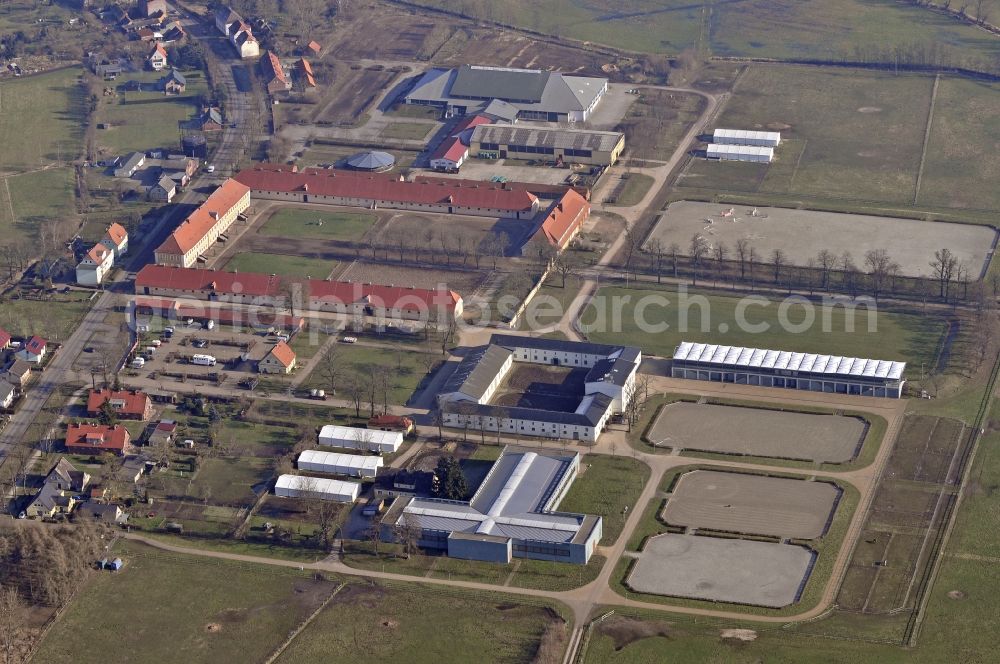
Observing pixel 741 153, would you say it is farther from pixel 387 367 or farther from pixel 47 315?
pixel 47 315

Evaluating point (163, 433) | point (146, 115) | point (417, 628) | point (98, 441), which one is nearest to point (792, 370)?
point (417, 628)

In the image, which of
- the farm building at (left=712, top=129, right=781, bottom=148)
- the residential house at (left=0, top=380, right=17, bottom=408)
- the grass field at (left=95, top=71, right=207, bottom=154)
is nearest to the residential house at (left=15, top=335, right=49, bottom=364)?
the residential house at (left=0, top=380, right=17, bottom=408)

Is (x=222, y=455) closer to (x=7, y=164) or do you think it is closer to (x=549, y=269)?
(x=549, y=269)

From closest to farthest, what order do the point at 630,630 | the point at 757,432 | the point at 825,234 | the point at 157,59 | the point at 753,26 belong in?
the point at 630,630 → the point at 757,432 → the point at 825,234 → the point at 157,59 → the point at 753,26

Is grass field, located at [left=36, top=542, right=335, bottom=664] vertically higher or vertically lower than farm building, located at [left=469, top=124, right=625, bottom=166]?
higher

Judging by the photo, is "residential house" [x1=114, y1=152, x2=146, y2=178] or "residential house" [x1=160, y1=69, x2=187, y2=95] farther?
"residential house" [x1=160, y1=69, x2=187, y2=95]

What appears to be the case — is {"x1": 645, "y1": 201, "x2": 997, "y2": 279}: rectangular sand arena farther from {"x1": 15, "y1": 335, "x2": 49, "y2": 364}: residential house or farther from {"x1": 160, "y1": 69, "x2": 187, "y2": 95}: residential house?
{"x1": 160, "y1": 69, "x2": 187, "y2": 95}: residential house

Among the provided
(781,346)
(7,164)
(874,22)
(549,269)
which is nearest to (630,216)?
(549,269)
